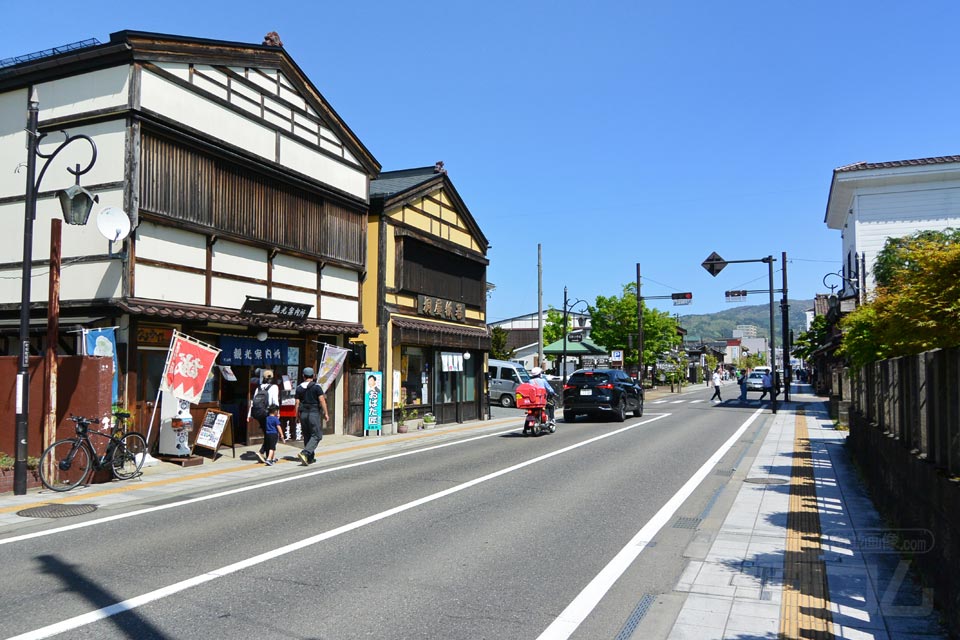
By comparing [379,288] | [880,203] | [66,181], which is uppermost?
[880,203]

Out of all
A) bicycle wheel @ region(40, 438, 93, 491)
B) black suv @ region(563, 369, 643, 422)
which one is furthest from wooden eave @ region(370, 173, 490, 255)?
bicycle wheel @ region(40, 438, 93, 491)

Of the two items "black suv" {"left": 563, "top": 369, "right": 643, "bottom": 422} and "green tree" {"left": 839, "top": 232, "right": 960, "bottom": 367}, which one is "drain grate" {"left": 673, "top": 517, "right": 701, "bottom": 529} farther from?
"black suv" {"left": 563, "top": 369, "right": 643, "bottom": 422}

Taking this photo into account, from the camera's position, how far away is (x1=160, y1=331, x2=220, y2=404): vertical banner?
1282 centimetres

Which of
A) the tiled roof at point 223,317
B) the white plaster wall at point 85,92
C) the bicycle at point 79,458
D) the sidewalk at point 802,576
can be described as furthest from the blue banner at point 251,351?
the sidewalk at point 802,576

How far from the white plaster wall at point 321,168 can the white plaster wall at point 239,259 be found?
2.59m

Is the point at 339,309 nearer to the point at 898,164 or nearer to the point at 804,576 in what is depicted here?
the point at 804,576

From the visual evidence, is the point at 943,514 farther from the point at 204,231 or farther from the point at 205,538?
the point at 204,231

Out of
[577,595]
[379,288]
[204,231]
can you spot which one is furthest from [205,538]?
[379,288]

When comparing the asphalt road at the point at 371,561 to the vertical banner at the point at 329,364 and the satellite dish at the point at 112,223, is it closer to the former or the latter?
the satellite dish at the point at 112,223

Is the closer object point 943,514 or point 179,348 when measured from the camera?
point 943,514

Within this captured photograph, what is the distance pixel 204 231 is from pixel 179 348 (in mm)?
3062

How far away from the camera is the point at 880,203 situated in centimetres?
3475

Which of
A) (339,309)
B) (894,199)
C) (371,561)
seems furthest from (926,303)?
(894,199)

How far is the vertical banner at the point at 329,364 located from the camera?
17.9 meters
